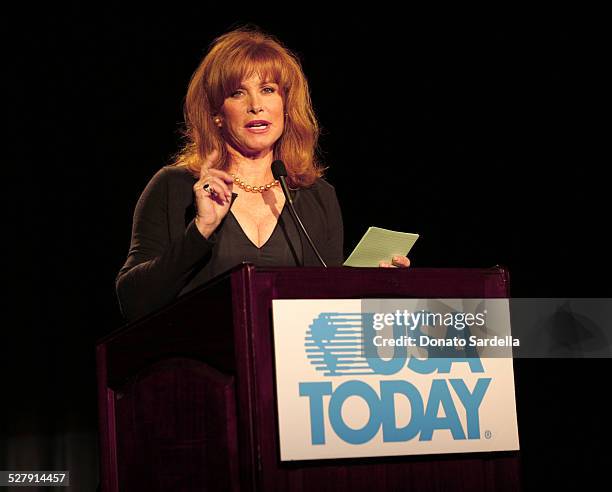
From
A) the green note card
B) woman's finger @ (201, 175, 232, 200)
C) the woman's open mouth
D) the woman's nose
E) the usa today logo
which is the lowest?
the usa today logo

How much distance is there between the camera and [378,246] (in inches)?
67.0

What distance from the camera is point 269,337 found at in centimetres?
125

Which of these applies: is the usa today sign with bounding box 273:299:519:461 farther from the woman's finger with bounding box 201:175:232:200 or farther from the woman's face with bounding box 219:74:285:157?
the woman's face with bounding box 219:74:285:157

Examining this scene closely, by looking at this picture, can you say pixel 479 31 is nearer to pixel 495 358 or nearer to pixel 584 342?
pixel 584 342

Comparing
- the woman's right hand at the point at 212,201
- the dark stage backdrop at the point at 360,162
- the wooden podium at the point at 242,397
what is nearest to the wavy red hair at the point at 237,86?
the woman's right hand at the point at 212,201

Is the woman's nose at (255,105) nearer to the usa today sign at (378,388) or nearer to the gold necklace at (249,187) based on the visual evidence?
the gold necklace at (249,187)

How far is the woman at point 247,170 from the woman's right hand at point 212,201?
10 cm

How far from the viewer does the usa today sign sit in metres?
1.25

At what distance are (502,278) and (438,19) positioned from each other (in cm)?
191

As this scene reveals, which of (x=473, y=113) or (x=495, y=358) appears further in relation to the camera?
(x=473, y=113)

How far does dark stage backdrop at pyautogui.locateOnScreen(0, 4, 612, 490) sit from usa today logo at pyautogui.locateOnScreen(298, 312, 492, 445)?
5.57 feet

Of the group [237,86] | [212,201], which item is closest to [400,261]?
[212,201]

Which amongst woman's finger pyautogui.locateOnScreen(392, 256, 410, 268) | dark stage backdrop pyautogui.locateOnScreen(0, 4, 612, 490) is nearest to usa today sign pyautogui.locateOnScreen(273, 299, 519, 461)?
woman's finger pyautogui.locateOnScreen(392, 256, 410, 268)

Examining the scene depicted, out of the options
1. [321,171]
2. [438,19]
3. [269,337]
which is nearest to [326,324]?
[269,337]
